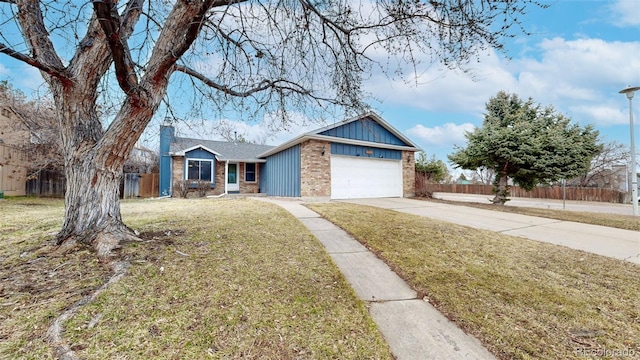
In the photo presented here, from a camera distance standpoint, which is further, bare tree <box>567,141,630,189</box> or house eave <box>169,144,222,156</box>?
bare tree <box>567,141,630,189</box>

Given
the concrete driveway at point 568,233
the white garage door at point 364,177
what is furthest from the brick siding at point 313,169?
the concrete driveway at point 568,233

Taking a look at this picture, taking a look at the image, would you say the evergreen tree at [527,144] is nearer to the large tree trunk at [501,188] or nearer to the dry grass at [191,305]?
the large tree trunk at [501,188]

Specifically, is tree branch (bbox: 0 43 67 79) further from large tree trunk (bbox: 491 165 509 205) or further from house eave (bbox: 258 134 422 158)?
large tree trunk (bbox: 491 165 509 205)

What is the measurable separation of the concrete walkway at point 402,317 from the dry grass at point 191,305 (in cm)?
17

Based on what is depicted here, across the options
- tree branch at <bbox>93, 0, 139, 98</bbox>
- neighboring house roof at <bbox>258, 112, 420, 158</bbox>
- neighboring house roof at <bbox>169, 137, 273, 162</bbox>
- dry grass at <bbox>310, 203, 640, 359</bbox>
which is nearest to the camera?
dry grass at <bbox>310, 203, 640, 359</bbox>

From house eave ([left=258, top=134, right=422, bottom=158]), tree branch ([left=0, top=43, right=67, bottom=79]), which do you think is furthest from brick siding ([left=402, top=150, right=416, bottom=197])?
tree branch ([left=0, top=43, right=67, bottom=79])

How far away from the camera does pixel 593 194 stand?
20.6m

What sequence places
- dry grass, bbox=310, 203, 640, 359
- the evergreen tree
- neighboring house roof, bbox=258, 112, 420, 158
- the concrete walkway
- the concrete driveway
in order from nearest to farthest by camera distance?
the concrete walkway → dry grass, bbox=310, 203, 640, 359 → the concrete driveway → the evergreen tree → neighboring house roof, bbox=258, 112, 420, 158

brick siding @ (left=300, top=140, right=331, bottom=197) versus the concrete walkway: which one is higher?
brick siding @ (left=300, top=140, right=331, bottom=197)

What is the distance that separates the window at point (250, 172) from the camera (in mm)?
17527

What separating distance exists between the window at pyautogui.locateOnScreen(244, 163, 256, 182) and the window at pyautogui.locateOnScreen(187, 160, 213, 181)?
2156 mm

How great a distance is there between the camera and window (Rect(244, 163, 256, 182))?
17527 mm

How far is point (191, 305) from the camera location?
2207 mm

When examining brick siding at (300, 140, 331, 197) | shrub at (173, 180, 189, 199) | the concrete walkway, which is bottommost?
the concrete walkway
